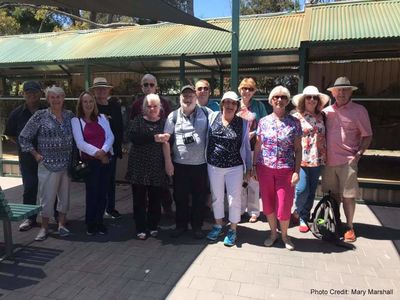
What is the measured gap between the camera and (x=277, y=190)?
4027 mm

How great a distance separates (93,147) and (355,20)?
14.6 feet

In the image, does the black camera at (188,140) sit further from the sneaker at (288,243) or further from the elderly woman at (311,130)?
the sneaker at (288,243)

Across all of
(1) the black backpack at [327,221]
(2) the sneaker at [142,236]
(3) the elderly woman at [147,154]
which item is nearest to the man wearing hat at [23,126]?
(3) the elderly woman at [147,154]

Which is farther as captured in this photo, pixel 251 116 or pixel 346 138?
pixel 251 116

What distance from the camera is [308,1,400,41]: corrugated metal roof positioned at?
5.45m

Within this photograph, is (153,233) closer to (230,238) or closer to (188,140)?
(230,238)

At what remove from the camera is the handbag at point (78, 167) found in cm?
418

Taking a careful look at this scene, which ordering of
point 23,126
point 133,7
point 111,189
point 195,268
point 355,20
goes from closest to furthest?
point 195,268 → point 133,7 → point 23,126 → point 111,189 → point 355,20

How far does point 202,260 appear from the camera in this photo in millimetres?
3842

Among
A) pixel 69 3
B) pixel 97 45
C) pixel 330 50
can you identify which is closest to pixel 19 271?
pixel 69 3

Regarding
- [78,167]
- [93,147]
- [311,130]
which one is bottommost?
[78,167]

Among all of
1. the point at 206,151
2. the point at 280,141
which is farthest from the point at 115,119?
the point at 280,141

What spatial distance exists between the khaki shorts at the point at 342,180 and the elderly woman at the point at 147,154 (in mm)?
1828

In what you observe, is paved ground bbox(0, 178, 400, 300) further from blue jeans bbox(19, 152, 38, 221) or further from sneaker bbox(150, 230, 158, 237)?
blue jeans bbox(19, 152, 38, 221)
